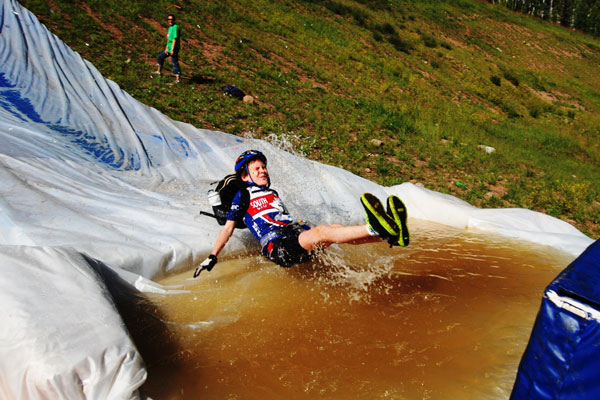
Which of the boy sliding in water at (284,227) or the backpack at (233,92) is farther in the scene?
the backpack at (233,92)

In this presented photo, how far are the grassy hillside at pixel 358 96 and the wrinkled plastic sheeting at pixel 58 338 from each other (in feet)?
18.8

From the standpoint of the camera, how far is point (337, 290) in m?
3.71

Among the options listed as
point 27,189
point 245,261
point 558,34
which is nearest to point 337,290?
point 245,261

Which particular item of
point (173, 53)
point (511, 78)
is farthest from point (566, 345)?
point (511, 78)

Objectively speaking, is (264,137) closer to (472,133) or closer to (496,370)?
(496,370)

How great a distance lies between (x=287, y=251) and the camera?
12.0 ft

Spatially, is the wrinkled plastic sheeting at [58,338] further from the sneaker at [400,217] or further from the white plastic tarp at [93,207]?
the sneaker at [400,217]

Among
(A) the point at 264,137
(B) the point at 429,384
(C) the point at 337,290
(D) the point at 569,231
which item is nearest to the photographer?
(B) the point at 429,384

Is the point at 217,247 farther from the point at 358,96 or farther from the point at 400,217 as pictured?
the point at 358,96

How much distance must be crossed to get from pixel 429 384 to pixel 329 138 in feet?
22.4

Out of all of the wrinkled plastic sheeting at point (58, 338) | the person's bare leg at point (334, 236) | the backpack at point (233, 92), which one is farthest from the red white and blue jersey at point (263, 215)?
the backpack at point (233, 92)

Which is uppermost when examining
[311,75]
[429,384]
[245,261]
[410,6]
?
[410,6]

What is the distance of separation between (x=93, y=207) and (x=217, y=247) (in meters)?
1.20

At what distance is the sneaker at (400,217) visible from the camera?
288 cm
